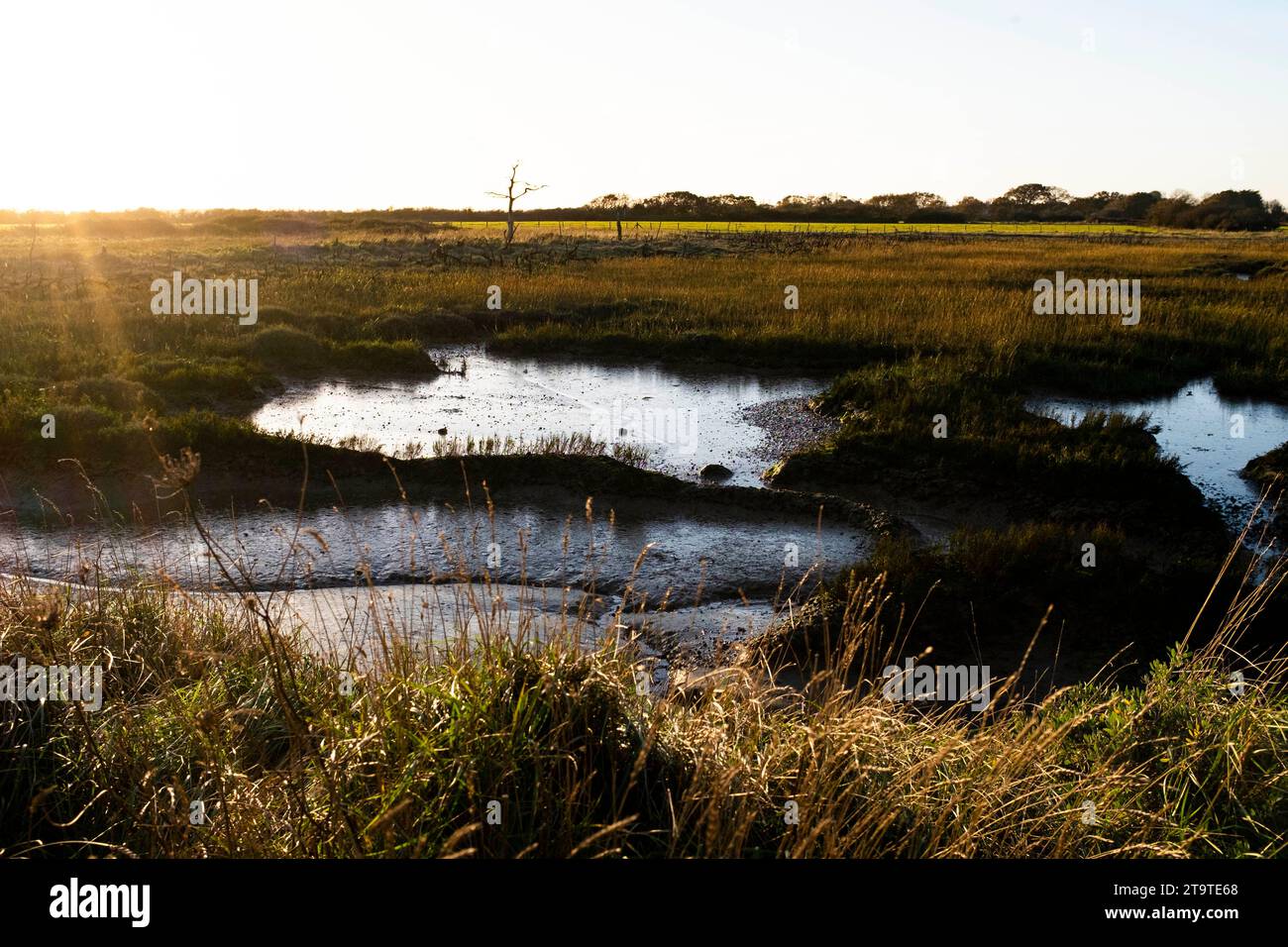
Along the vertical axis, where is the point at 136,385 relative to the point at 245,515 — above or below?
above

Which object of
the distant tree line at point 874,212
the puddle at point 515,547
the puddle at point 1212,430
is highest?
the distant tree line at point 874,212

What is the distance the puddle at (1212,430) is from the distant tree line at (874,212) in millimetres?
68042

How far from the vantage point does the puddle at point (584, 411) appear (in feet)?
44.6

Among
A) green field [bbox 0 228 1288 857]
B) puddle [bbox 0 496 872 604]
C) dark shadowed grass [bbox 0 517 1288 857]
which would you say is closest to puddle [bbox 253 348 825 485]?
green field [bbox 0 228 1288 857]

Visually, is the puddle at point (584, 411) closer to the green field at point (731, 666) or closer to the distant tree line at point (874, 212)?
the green field at point (731, 666)

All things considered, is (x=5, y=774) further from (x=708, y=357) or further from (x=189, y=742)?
(x=708, y=357)

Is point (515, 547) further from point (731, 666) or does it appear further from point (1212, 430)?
point (1212, 430)

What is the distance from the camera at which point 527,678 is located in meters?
3.77

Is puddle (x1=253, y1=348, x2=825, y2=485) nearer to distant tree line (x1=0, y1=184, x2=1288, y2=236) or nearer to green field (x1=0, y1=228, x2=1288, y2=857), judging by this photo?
green field (x1=0, y1=228, x2=1288, y2=857)

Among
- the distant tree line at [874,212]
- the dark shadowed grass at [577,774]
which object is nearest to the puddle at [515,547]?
the dark shadowed grass at [577,774]

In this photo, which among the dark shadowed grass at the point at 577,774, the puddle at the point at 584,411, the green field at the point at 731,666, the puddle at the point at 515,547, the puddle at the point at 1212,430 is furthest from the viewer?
the puddle at the point at 584,411
